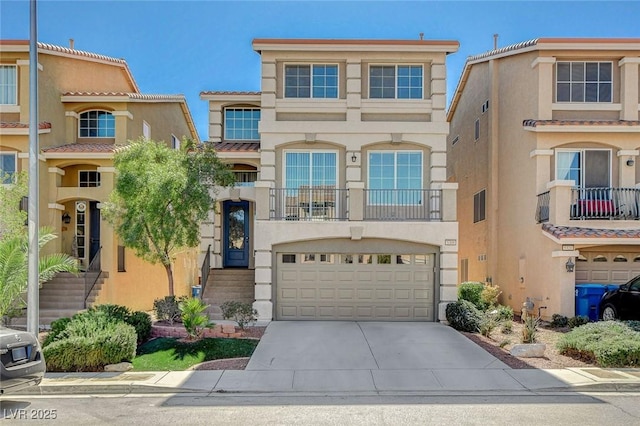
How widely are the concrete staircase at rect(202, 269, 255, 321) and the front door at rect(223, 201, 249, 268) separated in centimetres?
110

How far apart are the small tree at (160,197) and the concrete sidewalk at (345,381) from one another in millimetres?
5004

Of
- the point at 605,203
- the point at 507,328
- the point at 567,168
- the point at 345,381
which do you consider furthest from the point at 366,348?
the point at 567,168

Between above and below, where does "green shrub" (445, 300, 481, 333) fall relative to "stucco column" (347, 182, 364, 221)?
below

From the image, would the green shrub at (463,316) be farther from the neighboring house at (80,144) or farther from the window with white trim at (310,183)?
the neighboring house at (80,144)

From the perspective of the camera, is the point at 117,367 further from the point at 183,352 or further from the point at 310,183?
the point at 310,183

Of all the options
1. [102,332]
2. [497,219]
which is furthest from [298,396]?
[497,219]

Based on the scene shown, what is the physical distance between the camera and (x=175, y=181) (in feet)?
47.1

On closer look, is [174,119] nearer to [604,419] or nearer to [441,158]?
[441,158]

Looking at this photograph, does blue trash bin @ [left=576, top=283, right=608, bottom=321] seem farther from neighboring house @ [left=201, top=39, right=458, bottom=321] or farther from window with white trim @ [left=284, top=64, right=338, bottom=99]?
window with white trim @ [left=284, top=64, right=338, bottom=99]

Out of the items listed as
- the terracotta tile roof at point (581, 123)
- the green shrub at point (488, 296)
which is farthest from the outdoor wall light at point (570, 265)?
the terracotta tile roof at point (581, 123)

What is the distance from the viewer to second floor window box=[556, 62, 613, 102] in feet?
59.8

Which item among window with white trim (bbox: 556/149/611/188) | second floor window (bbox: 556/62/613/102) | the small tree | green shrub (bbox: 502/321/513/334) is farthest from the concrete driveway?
second floor window (bbox: 556/62/613/102)

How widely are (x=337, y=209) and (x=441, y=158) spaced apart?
3.65 m

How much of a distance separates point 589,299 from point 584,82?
7279 millimetres
